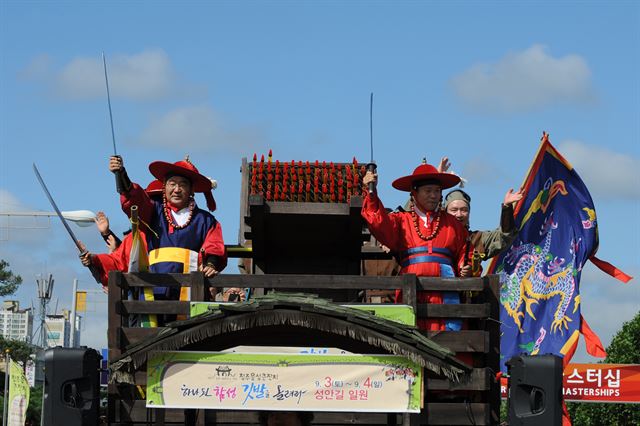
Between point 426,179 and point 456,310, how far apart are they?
1526 millimetres

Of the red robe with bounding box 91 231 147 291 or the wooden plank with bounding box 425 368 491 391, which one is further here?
the red robe with bounding box 91 231 147 291

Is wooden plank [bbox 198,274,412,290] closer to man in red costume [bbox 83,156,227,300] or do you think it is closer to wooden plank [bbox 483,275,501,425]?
wooden plank [bbox 483,275,501,425]

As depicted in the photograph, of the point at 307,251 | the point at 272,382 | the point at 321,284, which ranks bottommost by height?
the point at 272,382

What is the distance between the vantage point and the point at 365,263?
13297 millimetres

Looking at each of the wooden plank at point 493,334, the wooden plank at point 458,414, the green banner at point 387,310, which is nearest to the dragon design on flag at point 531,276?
the wooden plank at point 493,334

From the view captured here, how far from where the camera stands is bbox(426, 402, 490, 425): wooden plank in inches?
340

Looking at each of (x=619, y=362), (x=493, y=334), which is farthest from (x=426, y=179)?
(x=619, y=362)

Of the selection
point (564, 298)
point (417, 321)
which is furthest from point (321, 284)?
point (564, 298)

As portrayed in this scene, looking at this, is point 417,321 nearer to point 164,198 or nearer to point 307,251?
point 164,198

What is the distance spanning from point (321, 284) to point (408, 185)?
5.64ft

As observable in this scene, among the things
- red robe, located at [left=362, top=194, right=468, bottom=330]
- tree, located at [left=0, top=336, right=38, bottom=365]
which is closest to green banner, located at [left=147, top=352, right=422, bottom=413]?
red robe, located at [left=362, top=194, right=468, bottom=330]

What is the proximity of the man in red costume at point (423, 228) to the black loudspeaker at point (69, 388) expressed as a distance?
8.86ft

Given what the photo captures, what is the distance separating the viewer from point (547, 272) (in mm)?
12039

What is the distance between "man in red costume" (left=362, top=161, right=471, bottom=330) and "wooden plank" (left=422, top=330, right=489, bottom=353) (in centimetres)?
89
